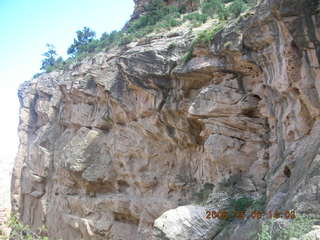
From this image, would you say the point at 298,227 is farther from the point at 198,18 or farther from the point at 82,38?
the point at 82,38

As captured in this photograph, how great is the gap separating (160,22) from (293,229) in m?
15.2

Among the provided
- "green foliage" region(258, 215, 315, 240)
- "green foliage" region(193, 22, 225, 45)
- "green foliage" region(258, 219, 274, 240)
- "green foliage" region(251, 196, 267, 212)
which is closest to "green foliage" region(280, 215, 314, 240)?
"green foliage" region(258, 215, 315, 240)

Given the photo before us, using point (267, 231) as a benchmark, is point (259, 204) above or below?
below

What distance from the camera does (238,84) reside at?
12117 millimetres

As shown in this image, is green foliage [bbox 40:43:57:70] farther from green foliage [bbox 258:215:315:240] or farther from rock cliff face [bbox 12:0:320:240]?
green foliage [bbox 258:215:315:240]

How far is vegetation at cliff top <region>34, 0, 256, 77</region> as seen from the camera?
45.8 ft

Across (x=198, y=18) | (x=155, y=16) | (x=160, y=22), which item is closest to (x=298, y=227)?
(x=198, y=18)

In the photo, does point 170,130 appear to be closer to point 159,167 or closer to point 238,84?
point 159,167

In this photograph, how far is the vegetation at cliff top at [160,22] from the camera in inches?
550

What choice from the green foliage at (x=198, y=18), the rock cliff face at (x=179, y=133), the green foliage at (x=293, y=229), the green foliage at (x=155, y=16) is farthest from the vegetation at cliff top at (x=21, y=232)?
the green foliage at (x=293, y=229)

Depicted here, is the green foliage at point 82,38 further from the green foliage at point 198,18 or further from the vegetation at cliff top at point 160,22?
the green foliage at point 198,18

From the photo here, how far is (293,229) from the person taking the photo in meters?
6.22

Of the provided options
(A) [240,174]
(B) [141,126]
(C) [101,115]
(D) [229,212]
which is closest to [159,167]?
(B) [141,126]

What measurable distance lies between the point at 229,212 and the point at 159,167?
7027mm
